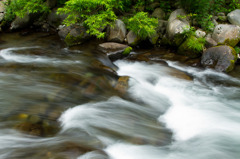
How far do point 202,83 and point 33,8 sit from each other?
7.94 meters

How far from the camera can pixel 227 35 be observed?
296 inches

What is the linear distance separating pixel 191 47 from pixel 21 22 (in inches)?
329

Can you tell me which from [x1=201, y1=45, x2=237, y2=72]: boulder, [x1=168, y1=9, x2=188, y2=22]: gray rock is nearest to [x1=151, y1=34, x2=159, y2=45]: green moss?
[x1=168, y1=9, x2=188, y2=22]: gray rock

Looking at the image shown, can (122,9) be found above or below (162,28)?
above

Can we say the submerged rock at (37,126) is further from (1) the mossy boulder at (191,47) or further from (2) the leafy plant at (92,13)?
(1) the mossy boulder at (191,47)

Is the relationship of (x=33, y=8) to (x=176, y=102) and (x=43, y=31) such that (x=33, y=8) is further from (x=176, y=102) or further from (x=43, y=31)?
(x=176, y=102)

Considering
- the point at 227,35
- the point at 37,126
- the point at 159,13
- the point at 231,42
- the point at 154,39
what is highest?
the point at 159,13

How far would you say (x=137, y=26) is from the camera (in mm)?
7914

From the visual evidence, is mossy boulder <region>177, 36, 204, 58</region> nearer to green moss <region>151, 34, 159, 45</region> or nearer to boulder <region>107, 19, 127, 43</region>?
green moss <region>151, 34, 159, 45</region>

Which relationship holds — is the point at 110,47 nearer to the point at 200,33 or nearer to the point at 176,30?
the point at 176,30

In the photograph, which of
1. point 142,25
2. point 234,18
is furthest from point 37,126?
point 234,18

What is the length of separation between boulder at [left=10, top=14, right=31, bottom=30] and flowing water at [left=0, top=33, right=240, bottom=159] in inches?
122

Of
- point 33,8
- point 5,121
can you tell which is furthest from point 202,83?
point 33,8

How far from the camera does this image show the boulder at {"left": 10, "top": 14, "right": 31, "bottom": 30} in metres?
9.83
